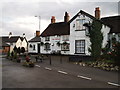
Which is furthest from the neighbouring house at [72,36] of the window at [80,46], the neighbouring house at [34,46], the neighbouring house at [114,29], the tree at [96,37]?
the neighbouring house at [34,46]

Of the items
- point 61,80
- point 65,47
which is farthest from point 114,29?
point 61,80

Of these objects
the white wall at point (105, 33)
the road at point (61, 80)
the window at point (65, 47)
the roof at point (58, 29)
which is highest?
the roof at point (58, 29)

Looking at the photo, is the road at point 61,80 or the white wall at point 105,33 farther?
the white wall at point 105,33

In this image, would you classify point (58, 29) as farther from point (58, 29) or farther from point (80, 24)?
point (80, 24)

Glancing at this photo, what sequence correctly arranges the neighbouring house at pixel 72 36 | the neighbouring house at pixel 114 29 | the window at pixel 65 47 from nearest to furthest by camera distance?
1. the neighbouring house at pixel 114 29
2. the neighbouring house at pixel 72 36
3. the window at pixel 65 47

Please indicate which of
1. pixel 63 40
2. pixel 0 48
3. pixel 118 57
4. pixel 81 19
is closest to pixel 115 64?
pixel 118 57

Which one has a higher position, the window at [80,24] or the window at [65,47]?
the window at [80,24]

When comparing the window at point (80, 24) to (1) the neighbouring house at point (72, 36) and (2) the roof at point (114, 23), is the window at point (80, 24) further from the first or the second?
(2) the roof at point (114, 23)

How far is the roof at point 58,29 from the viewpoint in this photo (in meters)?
30.3

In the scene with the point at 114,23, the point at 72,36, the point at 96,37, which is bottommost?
the point at 96,37

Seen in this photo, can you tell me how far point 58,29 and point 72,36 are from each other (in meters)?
5.74

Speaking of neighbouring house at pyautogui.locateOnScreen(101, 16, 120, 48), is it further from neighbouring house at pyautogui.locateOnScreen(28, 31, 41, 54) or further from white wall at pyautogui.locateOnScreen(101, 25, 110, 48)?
neighbouring house at pyautogui.locateOnScreen(28, 31, 41, 54)

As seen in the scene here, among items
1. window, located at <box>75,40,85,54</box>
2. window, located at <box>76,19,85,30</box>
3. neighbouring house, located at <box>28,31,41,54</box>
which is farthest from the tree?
neighbouring house, located at <box>28,31,41,54</box>

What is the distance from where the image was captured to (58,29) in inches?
1270
